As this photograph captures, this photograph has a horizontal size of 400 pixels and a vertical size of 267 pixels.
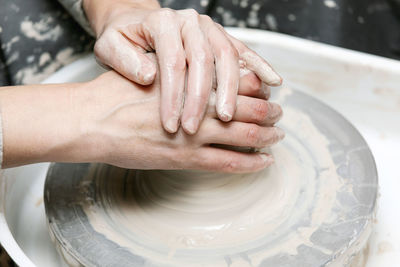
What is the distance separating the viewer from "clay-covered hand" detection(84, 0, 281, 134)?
0.91 metres

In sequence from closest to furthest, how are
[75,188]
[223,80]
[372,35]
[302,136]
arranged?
[223,80] → [75,188] → [302,136] → [372,35]

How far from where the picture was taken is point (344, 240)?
97cm

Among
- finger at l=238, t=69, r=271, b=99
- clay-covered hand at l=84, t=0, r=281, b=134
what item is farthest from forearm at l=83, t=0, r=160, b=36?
finger at l=238, t=69, r=271, b=99

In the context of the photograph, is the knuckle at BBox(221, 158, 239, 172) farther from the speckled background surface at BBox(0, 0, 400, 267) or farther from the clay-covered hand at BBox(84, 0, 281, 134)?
the speckled background surface at BBox(0, 0, 400, 267)

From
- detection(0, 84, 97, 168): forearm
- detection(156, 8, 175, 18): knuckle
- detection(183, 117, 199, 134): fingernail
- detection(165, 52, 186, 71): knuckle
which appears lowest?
detection(0, 84, 97, 168): forearm

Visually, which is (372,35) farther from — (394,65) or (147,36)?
(147,36)

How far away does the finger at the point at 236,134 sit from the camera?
950mm

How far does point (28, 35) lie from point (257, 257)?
1033mm

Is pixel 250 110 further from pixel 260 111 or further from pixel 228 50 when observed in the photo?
pixel 228 50

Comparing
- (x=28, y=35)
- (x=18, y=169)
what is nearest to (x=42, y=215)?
(x=18, y=169)

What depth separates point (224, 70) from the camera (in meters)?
0.95

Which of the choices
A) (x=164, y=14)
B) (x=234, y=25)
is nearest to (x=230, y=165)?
(x=164, y=14)

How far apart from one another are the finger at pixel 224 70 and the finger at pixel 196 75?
2 centimetres

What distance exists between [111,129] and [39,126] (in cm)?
14
